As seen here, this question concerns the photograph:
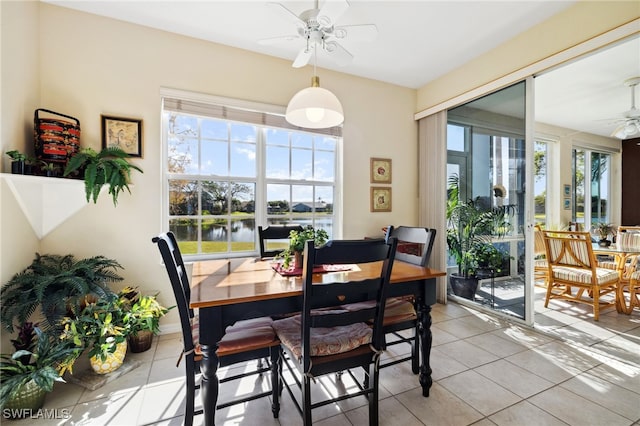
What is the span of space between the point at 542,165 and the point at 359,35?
17.6 ft

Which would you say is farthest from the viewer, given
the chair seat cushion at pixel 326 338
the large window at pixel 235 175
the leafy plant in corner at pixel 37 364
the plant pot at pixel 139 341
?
the large window at pixel 235 175

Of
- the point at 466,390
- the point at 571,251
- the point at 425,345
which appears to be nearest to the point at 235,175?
the point at 425,345

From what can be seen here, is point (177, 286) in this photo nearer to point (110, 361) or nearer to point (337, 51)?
point (110, 361)

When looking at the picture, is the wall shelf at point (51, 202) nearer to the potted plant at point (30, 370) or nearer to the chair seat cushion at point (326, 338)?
the potted plant at point (30, 370)

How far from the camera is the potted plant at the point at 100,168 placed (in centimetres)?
220

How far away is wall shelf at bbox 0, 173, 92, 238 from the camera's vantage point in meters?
2.18

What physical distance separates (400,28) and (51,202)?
3.47m

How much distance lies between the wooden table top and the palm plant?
1.80 meters

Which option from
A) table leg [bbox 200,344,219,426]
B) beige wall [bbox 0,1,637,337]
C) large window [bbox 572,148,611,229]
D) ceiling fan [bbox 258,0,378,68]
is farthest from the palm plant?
large window [bbox 572,148,611,229]

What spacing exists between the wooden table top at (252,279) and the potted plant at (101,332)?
0.76 meters

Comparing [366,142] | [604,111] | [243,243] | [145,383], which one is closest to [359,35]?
[366,142]

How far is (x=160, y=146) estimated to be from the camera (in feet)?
9.14

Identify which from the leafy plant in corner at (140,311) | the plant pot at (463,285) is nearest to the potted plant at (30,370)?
the leafy plant in corner at (140,311)

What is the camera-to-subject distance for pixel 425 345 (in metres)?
1.87
